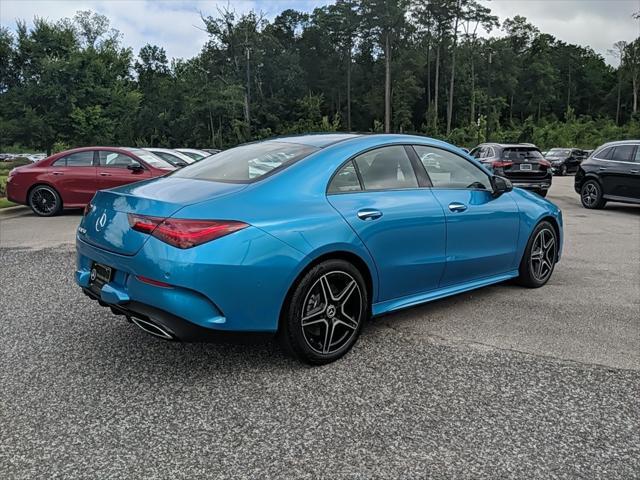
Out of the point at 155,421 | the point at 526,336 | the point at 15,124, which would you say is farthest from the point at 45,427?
the point at 15,124

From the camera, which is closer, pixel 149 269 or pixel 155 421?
pixel 155 421

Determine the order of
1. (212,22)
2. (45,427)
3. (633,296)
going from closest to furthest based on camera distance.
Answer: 1. (45,427)
2. (633,296)
3. (212,22)

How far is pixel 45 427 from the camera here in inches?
108

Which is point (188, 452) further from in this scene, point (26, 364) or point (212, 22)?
point (212, 22)

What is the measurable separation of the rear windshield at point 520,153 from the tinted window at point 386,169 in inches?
435

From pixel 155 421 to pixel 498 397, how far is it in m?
1.88

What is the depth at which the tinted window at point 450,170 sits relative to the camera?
4301 millimetres

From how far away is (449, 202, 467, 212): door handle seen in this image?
424 centimetres

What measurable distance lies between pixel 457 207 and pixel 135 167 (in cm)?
824

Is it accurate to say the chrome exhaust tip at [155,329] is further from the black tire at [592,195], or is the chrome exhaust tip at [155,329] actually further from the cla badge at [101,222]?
the black tire at [592,195]

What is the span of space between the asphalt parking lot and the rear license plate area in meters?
0.51

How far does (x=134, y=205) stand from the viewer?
3.26 metres

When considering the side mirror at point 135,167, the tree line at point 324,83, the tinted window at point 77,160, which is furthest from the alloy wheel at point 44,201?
the tree line at point 324,83

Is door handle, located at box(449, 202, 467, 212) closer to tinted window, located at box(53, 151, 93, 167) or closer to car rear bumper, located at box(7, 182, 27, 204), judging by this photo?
tinted window, located at box(53, 151, 93, 167)
